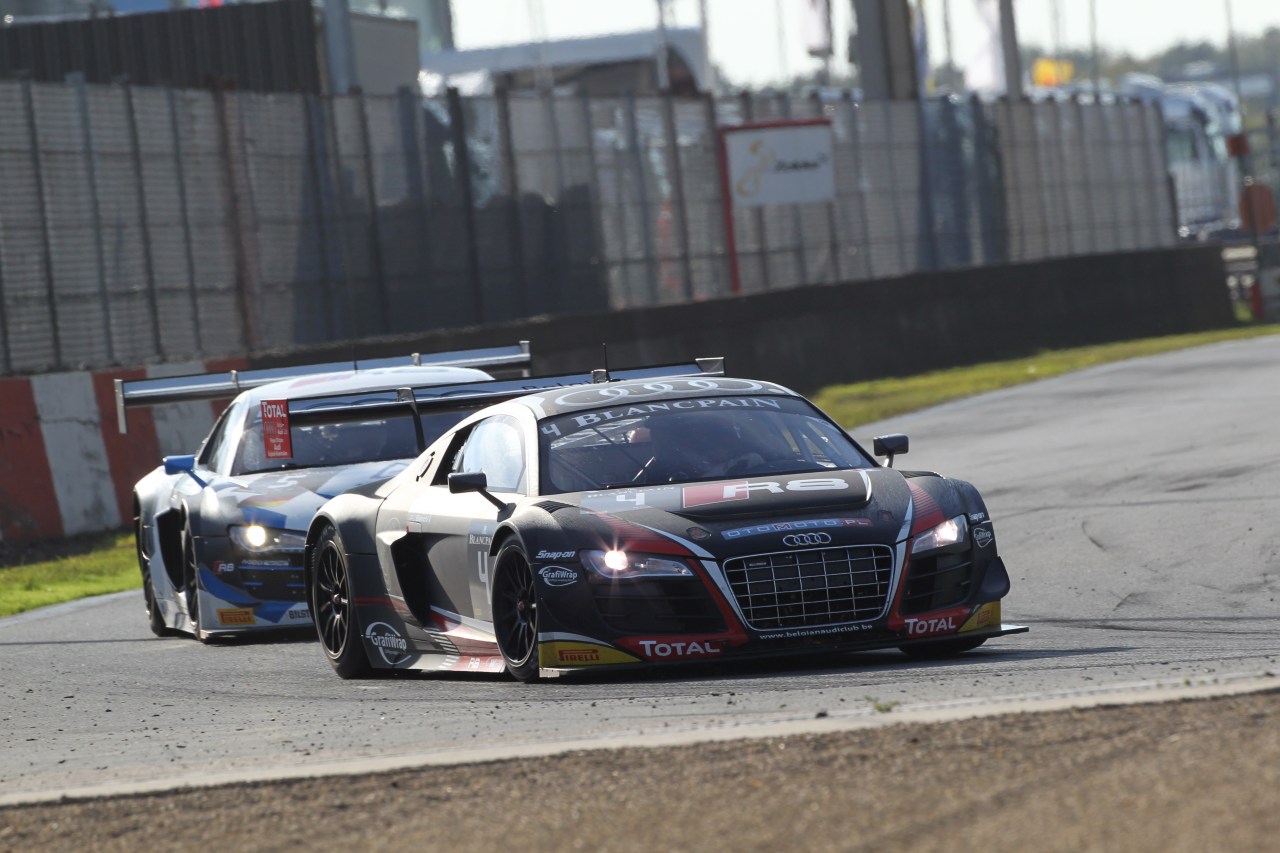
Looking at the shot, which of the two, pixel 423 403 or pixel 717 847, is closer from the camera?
pixel 717 847

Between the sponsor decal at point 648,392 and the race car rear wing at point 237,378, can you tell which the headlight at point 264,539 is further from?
the sponsor decal at point 648,392

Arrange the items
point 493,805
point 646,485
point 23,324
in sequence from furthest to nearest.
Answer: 1. point 23,324
2. point 646,485
3. point 493,805

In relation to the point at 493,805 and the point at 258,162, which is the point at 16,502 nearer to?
the point at 258,162

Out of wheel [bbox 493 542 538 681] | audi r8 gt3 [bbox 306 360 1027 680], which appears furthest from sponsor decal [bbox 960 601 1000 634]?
wheel [bbox 493 542 538 681]

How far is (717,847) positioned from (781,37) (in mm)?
92040

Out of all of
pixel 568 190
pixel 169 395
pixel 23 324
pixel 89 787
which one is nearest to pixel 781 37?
pixel 568 190

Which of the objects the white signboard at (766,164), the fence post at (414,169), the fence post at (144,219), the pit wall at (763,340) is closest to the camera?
the pit wall at (763,340)

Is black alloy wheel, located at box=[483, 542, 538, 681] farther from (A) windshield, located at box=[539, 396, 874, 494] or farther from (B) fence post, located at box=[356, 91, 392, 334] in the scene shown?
(B) fence post, located at box=[356, 91, 392, 334]

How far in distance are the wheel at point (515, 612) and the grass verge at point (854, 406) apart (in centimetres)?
624

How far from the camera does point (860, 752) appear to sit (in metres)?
5.54

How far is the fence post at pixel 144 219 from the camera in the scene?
20.4m

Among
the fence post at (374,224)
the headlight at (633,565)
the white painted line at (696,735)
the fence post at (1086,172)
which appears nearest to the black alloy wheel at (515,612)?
the headlight at (633,565)

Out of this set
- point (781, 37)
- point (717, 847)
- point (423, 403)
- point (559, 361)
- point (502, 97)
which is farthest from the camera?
point (781, 37)

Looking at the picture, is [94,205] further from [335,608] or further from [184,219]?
[335,608]
